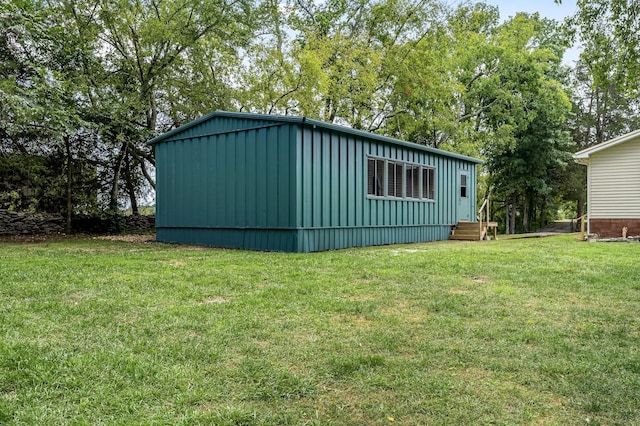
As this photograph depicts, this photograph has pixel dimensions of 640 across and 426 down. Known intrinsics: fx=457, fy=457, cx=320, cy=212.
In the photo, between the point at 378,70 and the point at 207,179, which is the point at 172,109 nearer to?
the point at 207,179

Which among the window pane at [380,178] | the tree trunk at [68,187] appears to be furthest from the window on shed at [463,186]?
the tree trunk at [68,187]

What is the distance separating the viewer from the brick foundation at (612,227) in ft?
45.5

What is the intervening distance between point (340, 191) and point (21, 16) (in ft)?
26.7

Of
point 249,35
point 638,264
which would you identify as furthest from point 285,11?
point 638,264

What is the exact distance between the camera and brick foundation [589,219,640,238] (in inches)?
546

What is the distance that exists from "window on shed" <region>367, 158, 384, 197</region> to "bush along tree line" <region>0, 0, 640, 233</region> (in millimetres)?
4640

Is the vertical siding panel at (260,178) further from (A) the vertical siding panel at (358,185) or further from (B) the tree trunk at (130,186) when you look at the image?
(B) the tree trunk at (130,186)

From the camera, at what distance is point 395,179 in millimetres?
11930

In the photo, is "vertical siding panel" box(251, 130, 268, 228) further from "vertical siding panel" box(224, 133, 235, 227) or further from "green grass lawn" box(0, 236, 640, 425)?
"green grass lawn" box(0, 236, 640, 425)

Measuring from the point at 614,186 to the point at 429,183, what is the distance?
5.95 meters

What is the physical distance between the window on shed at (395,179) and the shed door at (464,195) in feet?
12.0

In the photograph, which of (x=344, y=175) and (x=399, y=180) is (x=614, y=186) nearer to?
(x=399, y=180)

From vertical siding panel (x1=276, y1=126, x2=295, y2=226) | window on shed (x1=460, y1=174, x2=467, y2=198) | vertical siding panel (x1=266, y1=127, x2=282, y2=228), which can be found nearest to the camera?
vertical siding panel (x1=276, y1=126, x2=295, y2=226)

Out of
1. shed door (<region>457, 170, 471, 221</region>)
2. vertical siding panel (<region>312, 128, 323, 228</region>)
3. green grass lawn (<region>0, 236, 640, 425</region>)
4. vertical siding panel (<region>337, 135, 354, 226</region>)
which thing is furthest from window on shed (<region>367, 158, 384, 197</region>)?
green grass lawn (<region>0, 236, 640, 425</region>)
